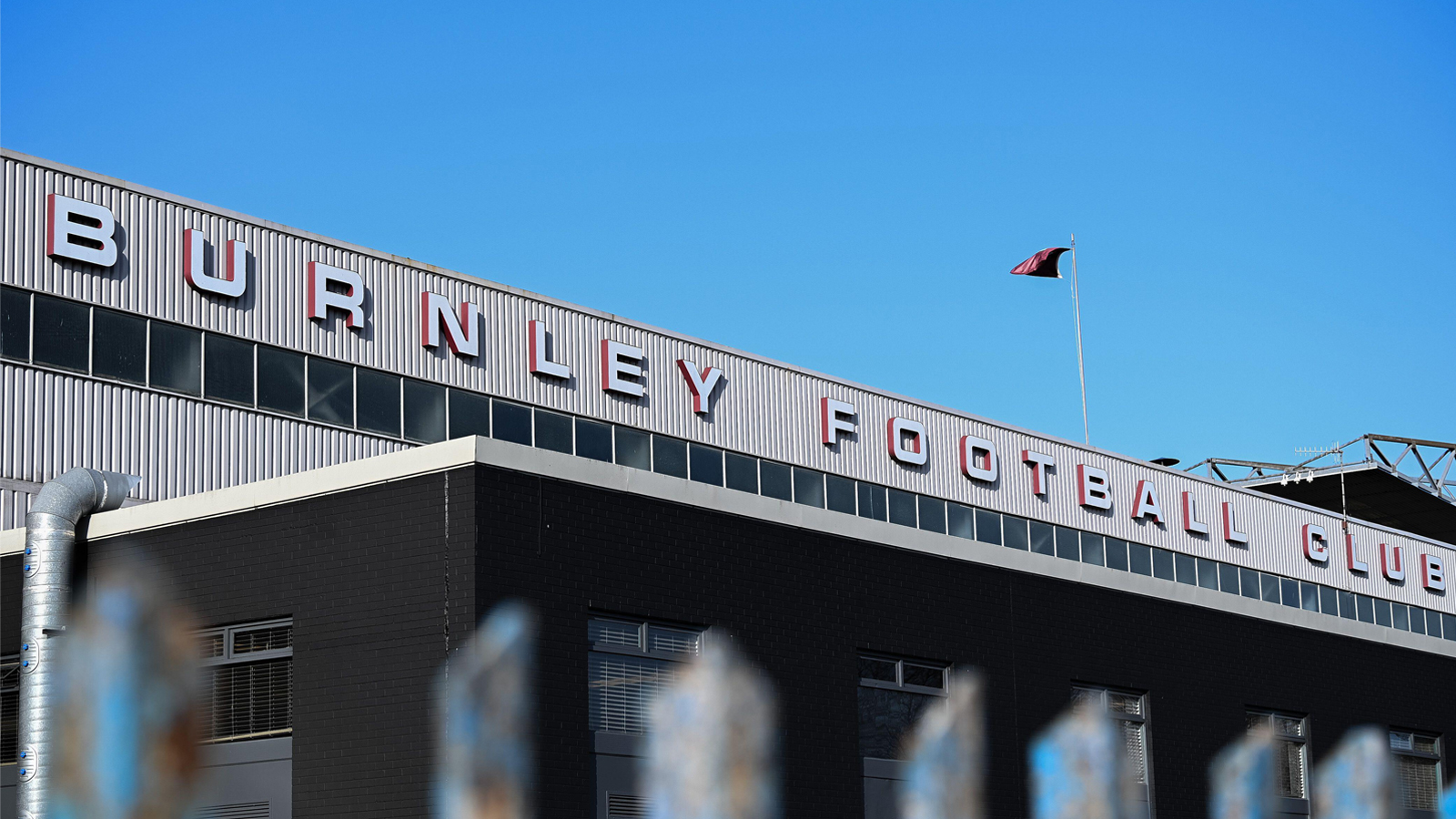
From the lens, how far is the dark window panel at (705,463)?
104 ft

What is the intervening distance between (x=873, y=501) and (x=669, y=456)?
5.44 metres

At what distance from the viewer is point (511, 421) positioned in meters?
28.8

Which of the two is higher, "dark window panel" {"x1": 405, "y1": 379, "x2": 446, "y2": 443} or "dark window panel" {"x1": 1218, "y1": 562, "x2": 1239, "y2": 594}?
"dark window panel" {"x1": 405, "y1": 379, "x2": 446, "y2": 443}

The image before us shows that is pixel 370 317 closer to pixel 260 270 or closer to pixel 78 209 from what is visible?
pixel 260 270

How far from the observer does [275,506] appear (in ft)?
60.6

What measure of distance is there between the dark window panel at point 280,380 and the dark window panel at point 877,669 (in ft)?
34.2

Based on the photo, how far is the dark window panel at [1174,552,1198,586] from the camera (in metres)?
40.5

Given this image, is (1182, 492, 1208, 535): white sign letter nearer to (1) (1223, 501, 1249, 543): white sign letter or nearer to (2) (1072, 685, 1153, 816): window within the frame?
(1) (1223, 501, 1249, 543): white sign letter

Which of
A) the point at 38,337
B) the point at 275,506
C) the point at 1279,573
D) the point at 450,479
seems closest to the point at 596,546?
the point at 450,479

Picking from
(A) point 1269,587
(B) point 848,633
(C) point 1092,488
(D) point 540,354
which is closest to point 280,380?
(D) point 540,354

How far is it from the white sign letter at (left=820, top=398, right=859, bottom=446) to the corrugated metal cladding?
0.62 ft

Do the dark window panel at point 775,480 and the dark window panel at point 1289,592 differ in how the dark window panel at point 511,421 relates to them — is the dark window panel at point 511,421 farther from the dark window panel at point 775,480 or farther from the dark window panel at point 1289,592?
the dark window panel at point 1289,592

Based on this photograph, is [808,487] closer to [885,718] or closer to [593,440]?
[593,440]

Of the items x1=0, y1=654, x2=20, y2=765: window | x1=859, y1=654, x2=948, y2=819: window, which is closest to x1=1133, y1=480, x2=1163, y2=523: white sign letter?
x1=859, y1=654, x2=948, y2=819: window
